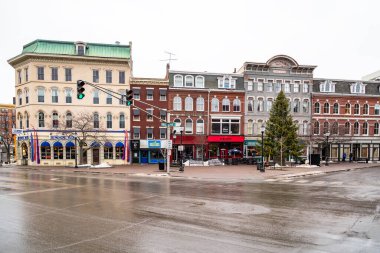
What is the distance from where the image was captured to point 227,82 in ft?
134

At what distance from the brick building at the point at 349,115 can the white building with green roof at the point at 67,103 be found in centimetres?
3041

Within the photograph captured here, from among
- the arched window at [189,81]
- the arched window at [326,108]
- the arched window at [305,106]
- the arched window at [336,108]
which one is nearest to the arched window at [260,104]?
the arched window at [305,106]

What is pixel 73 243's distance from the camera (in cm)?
684

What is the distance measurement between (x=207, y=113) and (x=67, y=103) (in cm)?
2025

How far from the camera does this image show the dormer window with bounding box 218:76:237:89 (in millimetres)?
40731

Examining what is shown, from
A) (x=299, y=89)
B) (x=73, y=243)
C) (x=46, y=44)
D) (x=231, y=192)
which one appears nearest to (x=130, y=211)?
(x=73, y=243)

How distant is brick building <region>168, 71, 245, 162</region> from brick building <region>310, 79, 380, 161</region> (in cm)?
1285

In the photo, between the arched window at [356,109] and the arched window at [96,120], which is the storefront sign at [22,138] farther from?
the arched window at [356,109]

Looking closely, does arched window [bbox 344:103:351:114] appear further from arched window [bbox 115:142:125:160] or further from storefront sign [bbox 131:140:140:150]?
arched window [bbox 115:142:125:160]

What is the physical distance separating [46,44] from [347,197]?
3947cm

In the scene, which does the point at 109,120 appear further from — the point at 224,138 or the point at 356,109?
the point at 356,109

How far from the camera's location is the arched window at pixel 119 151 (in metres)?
38.1

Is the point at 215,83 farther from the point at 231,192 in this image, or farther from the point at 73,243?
the point at 73,243

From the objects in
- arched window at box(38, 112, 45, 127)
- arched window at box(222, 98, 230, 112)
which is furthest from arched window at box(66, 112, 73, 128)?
arched window at box(222, 98, 230, 112)
